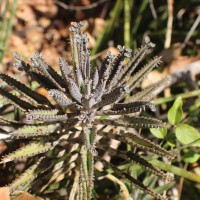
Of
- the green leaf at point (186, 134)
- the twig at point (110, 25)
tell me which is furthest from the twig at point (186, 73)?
the green leaf at point (186, 134)

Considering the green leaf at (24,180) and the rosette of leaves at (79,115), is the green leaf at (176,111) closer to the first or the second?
the rosette of leaves at (79,115)

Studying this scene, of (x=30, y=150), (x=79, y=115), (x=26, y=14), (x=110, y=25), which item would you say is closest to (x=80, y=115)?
(x=79, y=115)

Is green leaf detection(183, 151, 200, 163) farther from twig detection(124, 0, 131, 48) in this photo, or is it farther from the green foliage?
twig detection(124, 0, 131, 48)

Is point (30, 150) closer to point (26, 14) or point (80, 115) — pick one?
point (80, 115)

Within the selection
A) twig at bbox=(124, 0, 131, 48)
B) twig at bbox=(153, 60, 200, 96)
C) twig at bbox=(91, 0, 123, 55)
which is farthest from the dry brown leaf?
twig at bbox=(153, 60, 200, 96)

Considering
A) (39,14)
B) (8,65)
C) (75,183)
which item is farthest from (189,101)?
(39,14)

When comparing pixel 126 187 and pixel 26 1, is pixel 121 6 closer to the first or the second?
pixel 26 1
